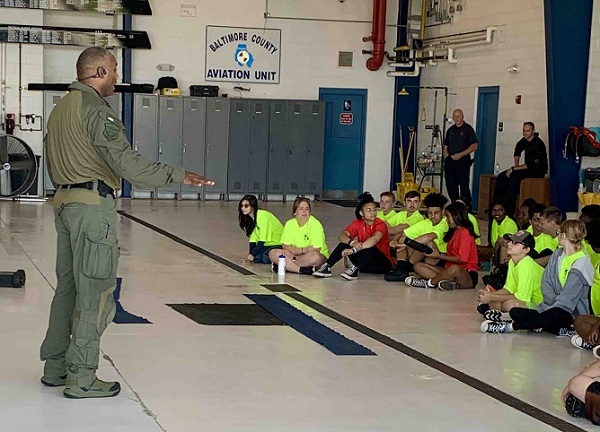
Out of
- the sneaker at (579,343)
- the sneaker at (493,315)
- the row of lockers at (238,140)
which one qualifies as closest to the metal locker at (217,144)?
the row of lockers at (238,140)

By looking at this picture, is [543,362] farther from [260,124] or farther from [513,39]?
[260,124]

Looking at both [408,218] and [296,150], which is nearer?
[408,218]

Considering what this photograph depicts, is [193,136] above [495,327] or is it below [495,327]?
above

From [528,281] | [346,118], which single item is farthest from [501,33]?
[528,281]

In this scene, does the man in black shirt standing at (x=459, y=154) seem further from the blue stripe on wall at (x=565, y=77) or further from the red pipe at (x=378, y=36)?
the red pipe at (x=378, y=36)

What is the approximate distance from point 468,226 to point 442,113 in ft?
35.5

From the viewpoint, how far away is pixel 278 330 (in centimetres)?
710

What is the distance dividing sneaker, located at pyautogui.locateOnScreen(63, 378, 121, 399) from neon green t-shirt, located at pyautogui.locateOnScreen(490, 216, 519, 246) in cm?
611

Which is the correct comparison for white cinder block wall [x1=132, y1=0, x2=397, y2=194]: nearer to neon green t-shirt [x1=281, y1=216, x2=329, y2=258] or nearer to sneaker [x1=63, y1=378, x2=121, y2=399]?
neon green t-shirt [x1=281, y1=216, x2=329, y2=258]

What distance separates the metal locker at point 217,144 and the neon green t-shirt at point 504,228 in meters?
10.3

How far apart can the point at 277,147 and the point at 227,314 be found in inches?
514

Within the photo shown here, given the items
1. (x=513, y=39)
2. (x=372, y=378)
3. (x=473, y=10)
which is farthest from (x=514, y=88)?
(x=372, y=378)

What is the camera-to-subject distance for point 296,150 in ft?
67.8

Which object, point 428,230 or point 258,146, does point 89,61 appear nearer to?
point 428,230
